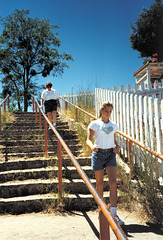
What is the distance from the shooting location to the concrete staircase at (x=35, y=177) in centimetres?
412

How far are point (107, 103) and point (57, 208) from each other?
1.94 meters

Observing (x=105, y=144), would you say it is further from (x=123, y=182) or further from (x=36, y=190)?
(x=36, y=190)

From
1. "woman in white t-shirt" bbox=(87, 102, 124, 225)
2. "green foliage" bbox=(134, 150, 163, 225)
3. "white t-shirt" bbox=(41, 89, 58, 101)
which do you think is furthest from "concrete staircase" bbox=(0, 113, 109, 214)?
"white t-shirt" bbox=(41, 89, 58, 101)

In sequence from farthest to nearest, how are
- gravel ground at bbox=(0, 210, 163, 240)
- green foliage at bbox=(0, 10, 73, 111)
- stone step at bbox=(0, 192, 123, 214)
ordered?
green foliage at bbox=(0, 10, 73, 111) < stone step at bbox=(0, 192, 123, 214) < gravel ground at bbox=(0, 210, 163, 240)

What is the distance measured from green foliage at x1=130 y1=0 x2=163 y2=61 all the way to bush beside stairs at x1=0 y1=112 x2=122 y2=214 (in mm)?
20505

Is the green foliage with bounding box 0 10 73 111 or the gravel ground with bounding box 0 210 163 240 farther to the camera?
the green foliage with bounding box 0 10 73 111

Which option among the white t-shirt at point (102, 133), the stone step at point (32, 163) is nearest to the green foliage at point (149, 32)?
the stone step at point (32, 163)

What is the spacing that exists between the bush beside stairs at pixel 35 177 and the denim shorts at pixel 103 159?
43.5 inches

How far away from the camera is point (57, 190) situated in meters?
4.46

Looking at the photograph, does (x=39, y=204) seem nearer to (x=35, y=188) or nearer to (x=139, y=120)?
(x=35, y=188)

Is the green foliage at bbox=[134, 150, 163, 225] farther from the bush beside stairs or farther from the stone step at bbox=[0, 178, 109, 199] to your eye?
the stone step at bbox=[0, 178, 109, 199]

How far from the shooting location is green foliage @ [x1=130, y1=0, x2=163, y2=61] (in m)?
24.5

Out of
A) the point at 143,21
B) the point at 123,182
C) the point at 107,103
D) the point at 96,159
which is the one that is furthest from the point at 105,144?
the point at 143,21

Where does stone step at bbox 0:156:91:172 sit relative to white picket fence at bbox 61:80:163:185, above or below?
below
